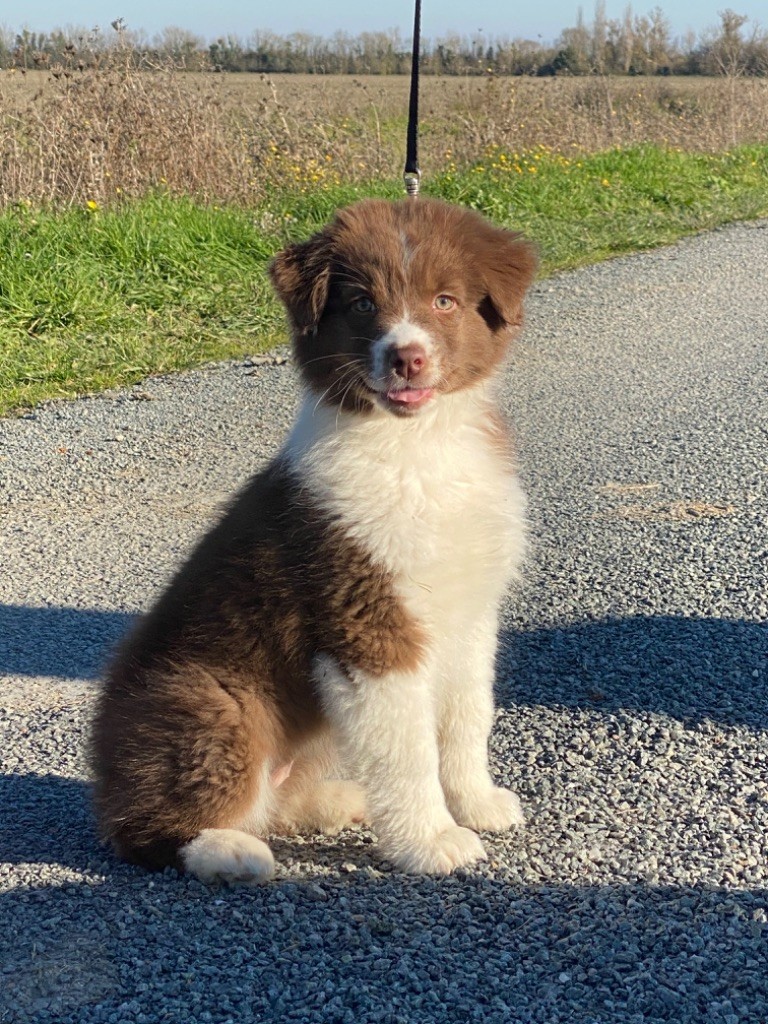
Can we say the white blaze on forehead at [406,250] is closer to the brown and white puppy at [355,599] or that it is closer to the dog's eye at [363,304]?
the brown and white puppy at [355,599]

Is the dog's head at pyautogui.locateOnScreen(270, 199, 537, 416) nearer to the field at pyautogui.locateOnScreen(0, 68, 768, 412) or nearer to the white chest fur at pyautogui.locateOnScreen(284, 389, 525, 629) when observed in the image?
the white chest fur at pyautogui.locateOnScreen(284, 389, 525, 629)

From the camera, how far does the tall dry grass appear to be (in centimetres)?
1064

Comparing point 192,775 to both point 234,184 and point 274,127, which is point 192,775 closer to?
point 234,184

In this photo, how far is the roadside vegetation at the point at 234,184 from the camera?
334 inches

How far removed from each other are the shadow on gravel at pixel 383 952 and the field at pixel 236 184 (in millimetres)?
4986

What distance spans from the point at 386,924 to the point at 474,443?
48.7 inches

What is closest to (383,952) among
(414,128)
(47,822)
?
(47,822)

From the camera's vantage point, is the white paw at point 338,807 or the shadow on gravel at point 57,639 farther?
the shadow on gravel at point 57,639

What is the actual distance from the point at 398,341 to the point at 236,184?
9216mm

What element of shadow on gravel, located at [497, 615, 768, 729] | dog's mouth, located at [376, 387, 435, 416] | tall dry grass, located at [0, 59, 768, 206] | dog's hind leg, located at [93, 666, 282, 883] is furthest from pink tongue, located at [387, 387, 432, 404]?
tall dry grass, located at [0, 59, 768, 206]

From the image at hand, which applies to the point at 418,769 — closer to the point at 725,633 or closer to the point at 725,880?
the point at 725,880

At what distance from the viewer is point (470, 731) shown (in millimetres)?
3225

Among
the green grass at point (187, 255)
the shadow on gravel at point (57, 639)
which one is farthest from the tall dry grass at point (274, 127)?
the shadow on gravel at point (57, 639)

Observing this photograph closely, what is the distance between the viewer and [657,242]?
1176cm
